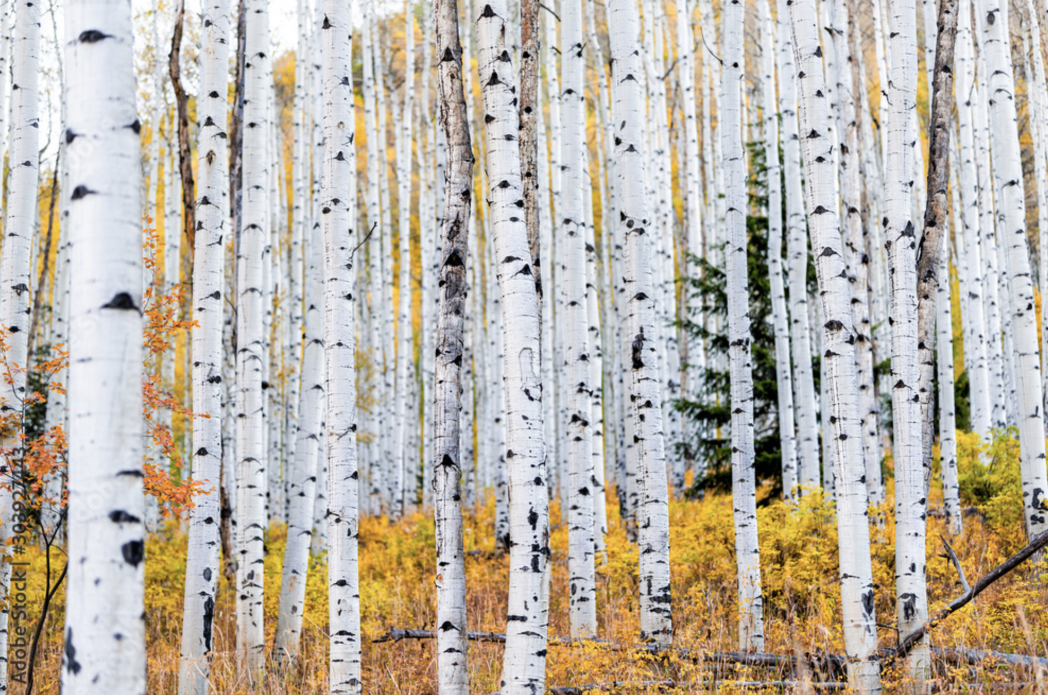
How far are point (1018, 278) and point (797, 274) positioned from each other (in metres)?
1.85

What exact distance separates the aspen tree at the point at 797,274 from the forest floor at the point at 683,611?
947 millimetres

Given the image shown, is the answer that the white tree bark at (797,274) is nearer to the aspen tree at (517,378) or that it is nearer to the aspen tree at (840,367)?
the aspen tree at (840,367)

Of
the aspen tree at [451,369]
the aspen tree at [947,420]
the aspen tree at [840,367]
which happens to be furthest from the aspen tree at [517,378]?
the aspen tree at [947,420]

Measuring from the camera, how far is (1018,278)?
6.79 meters

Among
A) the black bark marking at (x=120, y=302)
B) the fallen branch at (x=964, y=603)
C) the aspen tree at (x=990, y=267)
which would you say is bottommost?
the fallen branch at (x=964, y=603)

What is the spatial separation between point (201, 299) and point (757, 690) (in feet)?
14.9

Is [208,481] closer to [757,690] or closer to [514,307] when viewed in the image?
[514,307]

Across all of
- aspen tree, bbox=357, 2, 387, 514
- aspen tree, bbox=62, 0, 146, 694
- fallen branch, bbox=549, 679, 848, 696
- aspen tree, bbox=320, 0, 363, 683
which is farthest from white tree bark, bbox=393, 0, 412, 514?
aspen tree, bbox=62, 0, 146, 694

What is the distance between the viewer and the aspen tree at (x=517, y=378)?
3.67 meters

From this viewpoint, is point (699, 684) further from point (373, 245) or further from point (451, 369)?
point (373, 245)

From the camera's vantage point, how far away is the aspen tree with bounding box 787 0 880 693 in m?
4.23

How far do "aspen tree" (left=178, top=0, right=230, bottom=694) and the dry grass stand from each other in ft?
1.58

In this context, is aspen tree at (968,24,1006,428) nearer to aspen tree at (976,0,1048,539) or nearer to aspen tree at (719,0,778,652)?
aspen tree at (976,0,1048,539)

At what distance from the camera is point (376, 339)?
49.3 ft
